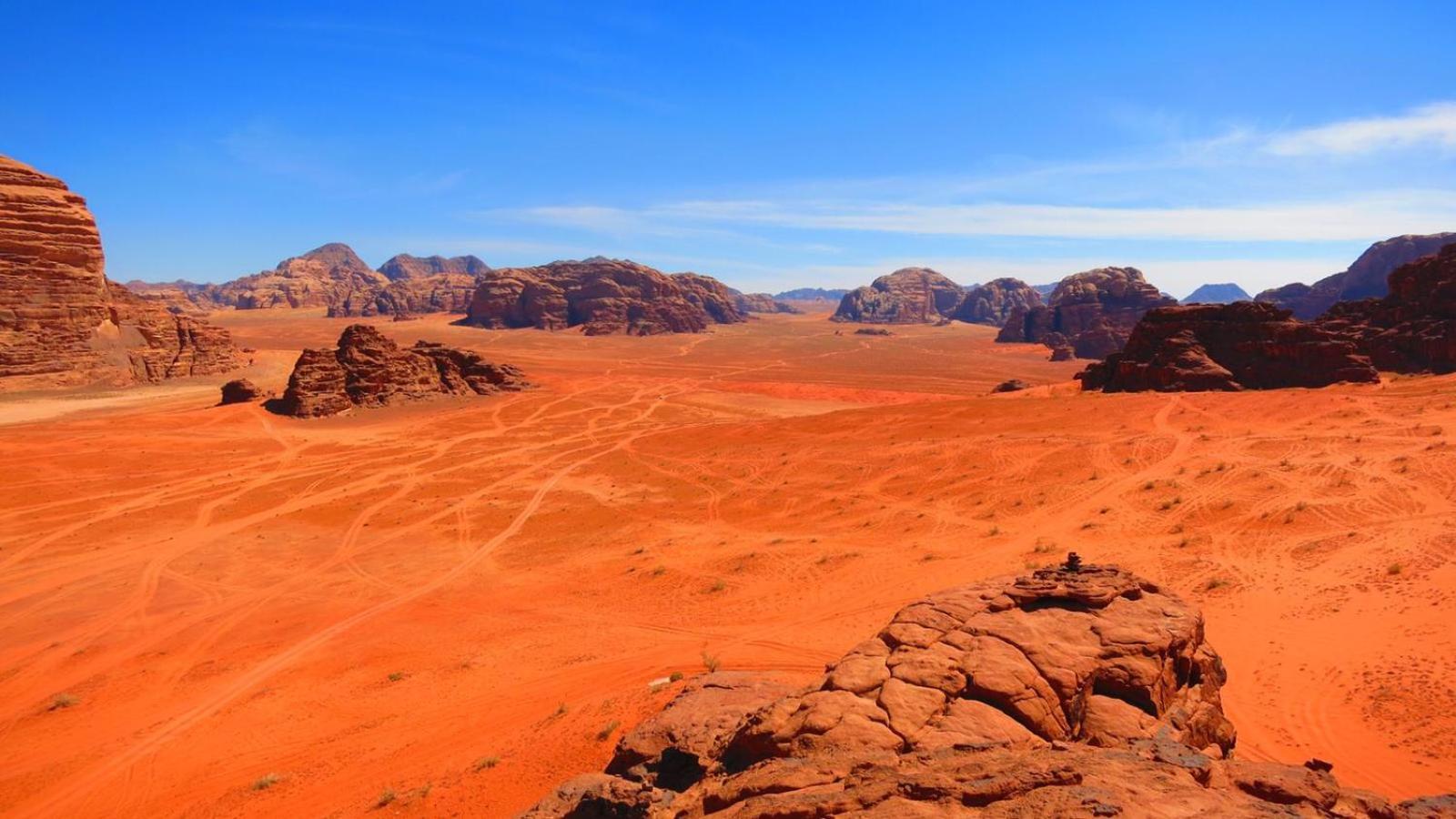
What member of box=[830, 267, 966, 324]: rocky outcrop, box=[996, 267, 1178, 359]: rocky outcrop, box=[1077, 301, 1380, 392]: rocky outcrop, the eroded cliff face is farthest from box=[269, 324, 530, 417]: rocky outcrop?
box=[830, 267, 966, 324]: rocky outcrop

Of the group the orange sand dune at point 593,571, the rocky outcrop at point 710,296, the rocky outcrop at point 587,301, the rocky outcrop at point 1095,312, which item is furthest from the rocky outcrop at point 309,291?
the rocky outcrop at point 1095,312

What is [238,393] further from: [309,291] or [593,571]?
[309,291]

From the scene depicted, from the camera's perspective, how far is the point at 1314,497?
54.1 feet

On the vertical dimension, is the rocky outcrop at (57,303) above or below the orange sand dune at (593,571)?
above

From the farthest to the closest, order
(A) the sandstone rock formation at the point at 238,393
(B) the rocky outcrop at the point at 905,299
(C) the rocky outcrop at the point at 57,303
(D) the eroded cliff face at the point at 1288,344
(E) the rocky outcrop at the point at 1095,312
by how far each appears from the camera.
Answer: (B) the rocky outcrop at the point at 905,299 < (E) the rocky outcrop at the point at 1095,312 < (C) the rocky outcrop at the point at 57,303 < (A) the sandstone rock formation at the point at 238,393 < (D) the eroded cliff face at the point at 1288,344

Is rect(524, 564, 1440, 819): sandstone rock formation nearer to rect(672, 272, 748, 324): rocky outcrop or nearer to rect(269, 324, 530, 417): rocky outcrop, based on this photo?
rect(269, 324, 530, 417): rocky outcrop

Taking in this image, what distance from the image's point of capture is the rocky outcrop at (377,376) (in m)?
41.2

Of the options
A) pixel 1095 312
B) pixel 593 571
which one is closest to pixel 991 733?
pixel 593 571

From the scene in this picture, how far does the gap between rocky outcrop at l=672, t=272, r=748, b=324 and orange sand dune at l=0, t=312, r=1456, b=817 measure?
124136 mm

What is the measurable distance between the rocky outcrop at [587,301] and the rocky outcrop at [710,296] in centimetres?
1908

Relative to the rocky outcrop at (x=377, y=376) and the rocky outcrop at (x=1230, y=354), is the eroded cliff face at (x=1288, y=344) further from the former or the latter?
the rocky outcrop at (x=377, y=376)

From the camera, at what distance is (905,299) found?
17388cm

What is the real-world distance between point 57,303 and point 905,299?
156798 mm

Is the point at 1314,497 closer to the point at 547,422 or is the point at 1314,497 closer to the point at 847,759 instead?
the point at 847,759
